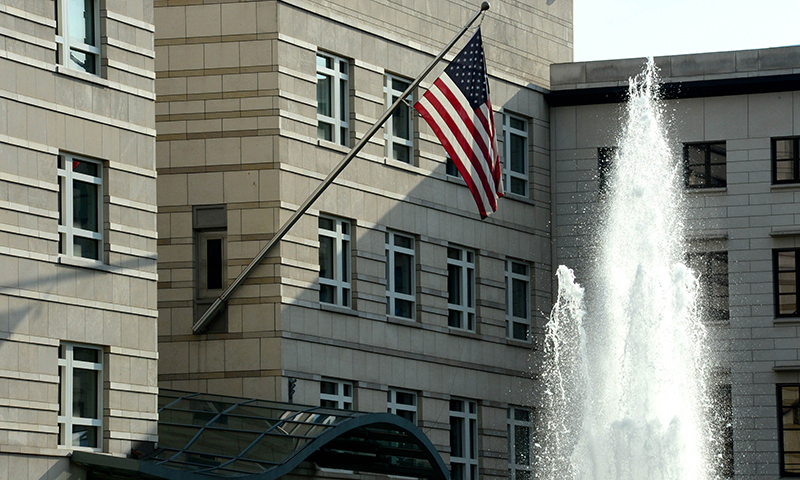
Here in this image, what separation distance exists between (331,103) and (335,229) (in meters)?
2.70

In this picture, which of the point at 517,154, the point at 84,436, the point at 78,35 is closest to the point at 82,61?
the point at 78,35

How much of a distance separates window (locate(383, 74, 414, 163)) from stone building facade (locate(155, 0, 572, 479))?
4 cm

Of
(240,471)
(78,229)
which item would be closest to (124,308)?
(78,229)

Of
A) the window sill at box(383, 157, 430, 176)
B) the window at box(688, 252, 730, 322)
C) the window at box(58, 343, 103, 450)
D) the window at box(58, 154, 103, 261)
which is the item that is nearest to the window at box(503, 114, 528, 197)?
the window sill at box(383, 157, 430, 176)

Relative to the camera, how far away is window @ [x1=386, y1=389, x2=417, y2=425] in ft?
124

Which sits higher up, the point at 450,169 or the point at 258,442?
the point at 450,169

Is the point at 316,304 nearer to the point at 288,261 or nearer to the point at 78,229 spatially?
the point at 288,261

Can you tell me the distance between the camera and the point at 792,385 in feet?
137

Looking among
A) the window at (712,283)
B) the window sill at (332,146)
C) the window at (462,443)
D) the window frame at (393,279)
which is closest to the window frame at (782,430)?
the window at (712,283)

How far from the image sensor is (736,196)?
42.9m

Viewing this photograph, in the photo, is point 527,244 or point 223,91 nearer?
point 223,91

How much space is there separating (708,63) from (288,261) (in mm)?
14005

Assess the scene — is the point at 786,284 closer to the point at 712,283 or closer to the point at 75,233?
the point at 712,283

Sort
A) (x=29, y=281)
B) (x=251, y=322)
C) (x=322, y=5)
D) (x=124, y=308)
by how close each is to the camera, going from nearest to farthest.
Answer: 1. (x=29, y=281)
2. (x=124, y=308)
3. (x=251, y=322)
4. (x=322, y=5)
